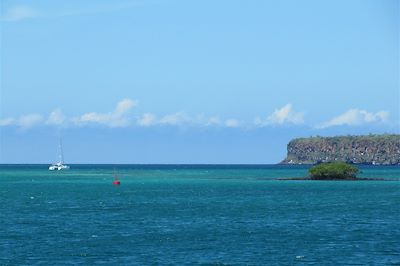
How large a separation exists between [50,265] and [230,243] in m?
16.8

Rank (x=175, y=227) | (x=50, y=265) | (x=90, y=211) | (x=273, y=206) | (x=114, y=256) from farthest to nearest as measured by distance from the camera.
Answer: (x=273, y=206) → (x=90, y=211) → (x=175, y=227) → (x=114, y=256) → (x=50, y=265)

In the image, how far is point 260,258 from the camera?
205ft

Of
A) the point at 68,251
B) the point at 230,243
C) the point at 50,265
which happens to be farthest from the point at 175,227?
the point at 50,265

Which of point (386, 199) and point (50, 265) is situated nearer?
point (50, 265)

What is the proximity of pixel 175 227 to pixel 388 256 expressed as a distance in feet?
86.6

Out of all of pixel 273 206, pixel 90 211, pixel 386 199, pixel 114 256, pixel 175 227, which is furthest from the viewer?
pixel 386 199

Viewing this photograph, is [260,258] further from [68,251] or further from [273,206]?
[273,206]

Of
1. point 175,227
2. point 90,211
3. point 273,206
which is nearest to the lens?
point 175,227

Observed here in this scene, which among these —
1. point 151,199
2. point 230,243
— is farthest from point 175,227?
point 151,199

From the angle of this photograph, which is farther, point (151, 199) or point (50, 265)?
point (151, 199)

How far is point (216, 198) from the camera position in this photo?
136000 mm

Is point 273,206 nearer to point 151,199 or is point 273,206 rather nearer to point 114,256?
point 151,199

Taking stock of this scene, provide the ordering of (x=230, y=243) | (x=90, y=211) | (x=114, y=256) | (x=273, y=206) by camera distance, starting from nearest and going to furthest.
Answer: (x=114, y=256) < (x=230, y=243) < (x=90, y=211) < (x=273, y=206)

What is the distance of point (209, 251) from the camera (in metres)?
66.1
